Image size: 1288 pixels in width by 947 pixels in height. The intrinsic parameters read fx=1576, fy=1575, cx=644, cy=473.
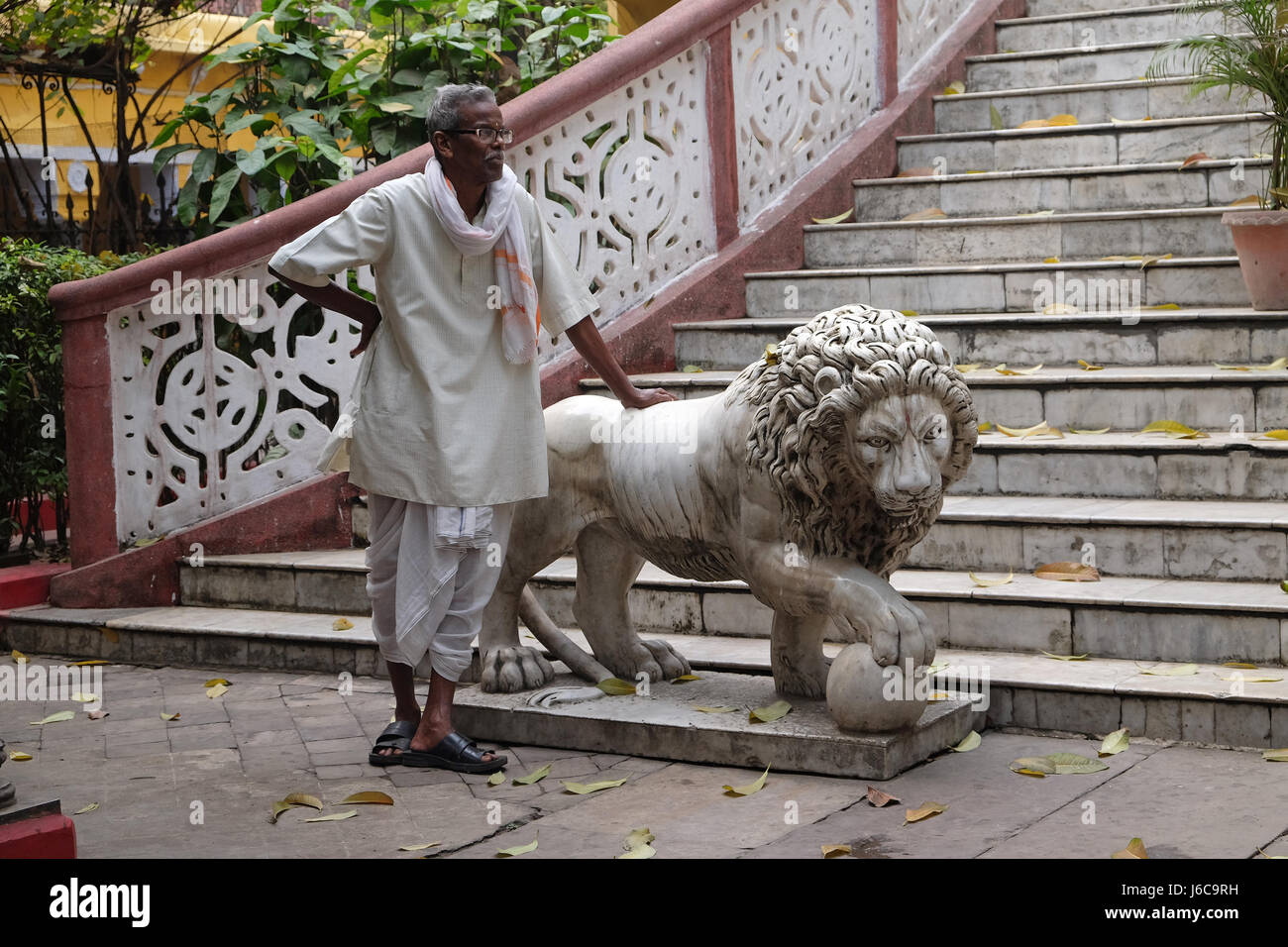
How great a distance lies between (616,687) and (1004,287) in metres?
3.32

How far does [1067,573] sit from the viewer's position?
18.0 feet

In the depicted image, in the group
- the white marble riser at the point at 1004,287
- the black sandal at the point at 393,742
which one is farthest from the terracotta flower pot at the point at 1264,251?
the black sandal at the point at 393,742

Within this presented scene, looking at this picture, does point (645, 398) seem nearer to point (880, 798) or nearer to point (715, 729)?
point (715, 729)

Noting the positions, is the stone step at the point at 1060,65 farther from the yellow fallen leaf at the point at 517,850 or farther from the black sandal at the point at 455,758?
the yellow fallen leaf at the point at 517,850

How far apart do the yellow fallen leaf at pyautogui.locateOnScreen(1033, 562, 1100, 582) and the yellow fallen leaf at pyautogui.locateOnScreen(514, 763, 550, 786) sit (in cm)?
196

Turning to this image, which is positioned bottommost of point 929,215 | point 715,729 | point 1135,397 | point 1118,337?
point 715,729

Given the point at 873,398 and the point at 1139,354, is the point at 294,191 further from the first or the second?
the point at 873,398

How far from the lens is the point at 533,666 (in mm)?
5211

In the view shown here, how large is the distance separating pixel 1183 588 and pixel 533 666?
2.17 m

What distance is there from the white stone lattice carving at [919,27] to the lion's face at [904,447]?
5552 millimetres

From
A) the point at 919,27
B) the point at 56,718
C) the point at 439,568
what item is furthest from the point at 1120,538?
the point at 919,27

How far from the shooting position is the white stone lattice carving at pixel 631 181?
25.0ft
